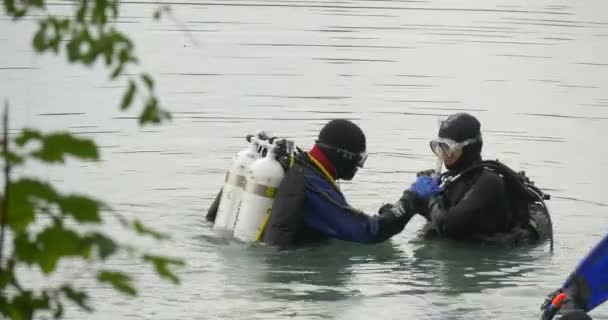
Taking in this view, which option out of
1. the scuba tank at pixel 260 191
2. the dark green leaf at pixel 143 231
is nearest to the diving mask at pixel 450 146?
the scuba tank at pixel 260 191

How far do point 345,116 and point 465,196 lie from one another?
567 centimetres

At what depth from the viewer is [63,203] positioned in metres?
3.28

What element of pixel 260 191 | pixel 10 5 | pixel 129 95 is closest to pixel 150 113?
pixel 129 95

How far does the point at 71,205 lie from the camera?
3291 mm

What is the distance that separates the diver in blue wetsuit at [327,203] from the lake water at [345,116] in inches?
8.7

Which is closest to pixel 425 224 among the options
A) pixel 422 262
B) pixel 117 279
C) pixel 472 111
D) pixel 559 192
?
pixel 422 262

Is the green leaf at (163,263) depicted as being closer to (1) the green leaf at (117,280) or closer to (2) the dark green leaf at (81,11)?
(1) the green leaf at (117,280)

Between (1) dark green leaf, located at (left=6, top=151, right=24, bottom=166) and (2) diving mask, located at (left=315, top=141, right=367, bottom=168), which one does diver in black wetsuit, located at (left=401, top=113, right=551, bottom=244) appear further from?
(1) dark green leaf, located at (left=6, top=151, right=24, bottom=166)

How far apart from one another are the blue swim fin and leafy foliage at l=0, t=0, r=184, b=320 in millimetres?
3720

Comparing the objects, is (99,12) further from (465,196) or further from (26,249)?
(465,196)

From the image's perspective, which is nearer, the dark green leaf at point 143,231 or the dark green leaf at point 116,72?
the dark green leaf at point 143,231

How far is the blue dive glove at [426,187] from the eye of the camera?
9508mm

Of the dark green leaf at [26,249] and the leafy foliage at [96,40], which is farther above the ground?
the leafy foliage at [96,40]

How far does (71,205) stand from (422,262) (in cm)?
657
